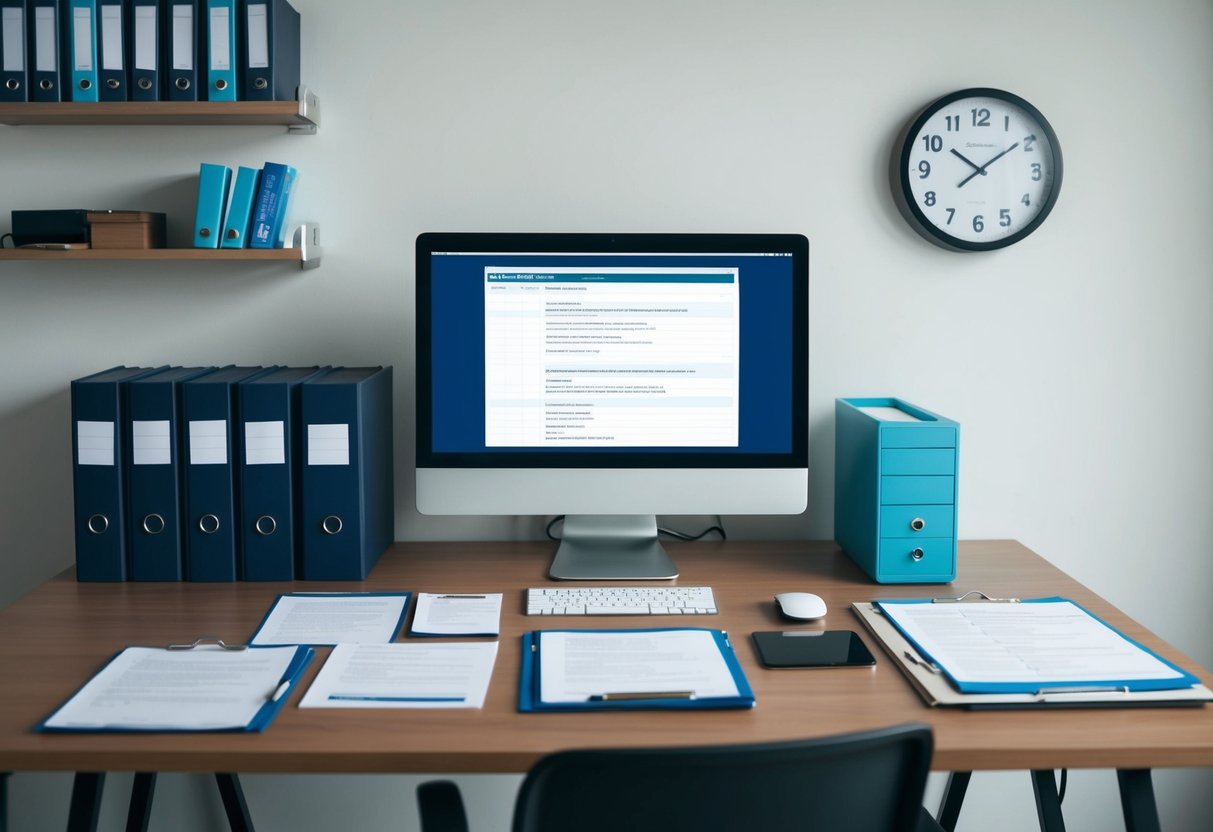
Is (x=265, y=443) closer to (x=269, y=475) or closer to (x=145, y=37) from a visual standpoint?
(x=269, y=475)

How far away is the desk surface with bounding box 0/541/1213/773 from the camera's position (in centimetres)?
117

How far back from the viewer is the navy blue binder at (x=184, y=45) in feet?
6.01

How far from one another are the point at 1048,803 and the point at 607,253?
3.86 feet

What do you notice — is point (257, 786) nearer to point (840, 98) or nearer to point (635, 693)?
point (635, 693)

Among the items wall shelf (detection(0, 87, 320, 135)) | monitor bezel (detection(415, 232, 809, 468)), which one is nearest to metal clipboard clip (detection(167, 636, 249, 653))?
monitor bezel (detection(415, 232, 809, 468))

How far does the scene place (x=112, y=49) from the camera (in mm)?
1840

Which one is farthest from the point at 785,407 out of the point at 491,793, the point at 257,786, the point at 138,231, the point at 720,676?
the point at 257,786

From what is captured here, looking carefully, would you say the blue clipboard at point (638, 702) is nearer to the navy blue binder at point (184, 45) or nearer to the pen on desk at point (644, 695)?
the pen on desk at point (644, 695)

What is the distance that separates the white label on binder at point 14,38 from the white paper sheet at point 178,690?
1.11 metres

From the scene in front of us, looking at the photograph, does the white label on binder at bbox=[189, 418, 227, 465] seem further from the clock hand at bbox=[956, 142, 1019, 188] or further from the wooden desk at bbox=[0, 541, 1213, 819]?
the clock hand at bbox=[956, 142, 1019, 188]

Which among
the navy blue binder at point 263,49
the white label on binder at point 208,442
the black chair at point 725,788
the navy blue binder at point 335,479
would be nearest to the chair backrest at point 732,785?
the black chair at point 725,788

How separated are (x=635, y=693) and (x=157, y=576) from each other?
0.96 meters

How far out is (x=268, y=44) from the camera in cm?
183

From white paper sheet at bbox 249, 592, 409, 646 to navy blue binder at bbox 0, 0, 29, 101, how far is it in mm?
1045
